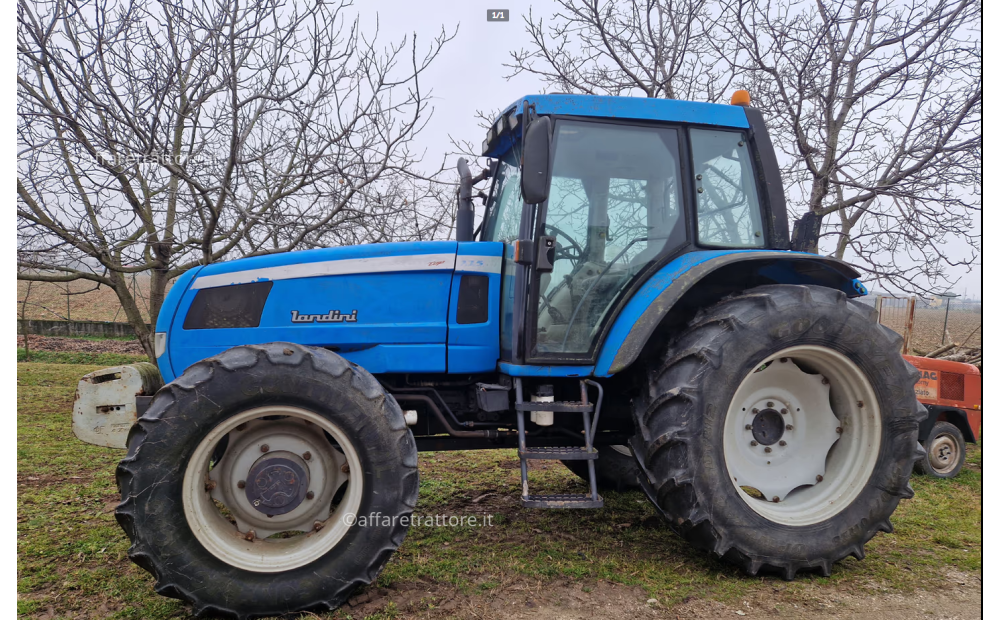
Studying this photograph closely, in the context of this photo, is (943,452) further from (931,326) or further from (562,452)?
(931,326)

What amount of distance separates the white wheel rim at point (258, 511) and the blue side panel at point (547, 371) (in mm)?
917

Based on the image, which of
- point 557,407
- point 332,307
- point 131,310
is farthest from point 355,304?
point 131,310

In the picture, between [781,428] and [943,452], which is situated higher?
[781,428]

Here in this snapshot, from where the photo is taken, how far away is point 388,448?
2799 mm

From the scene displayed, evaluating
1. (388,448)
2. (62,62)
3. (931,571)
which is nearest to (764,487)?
(931,571)

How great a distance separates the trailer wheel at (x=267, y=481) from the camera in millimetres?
2607

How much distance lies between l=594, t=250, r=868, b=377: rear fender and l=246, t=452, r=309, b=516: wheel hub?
158cm

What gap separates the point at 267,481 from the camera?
2.85m

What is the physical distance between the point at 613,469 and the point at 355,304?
7.49 feet

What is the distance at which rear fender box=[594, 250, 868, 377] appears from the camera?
3.08 m

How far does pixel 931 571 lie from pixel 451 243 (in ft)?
9.96

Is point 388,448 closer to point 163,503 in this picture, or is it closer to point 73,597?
point 163,503

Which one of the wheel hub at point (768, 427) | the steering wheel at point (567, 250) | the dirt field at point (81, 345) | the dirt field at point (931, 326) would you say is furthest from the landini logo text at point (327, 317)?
the dirt field at point (81, 345)

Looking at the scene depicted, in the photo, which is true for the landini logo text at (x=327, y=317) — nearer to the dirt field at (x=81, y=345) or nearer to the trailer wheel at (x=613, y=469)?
the trailer wheel at (x=613, y=469)
